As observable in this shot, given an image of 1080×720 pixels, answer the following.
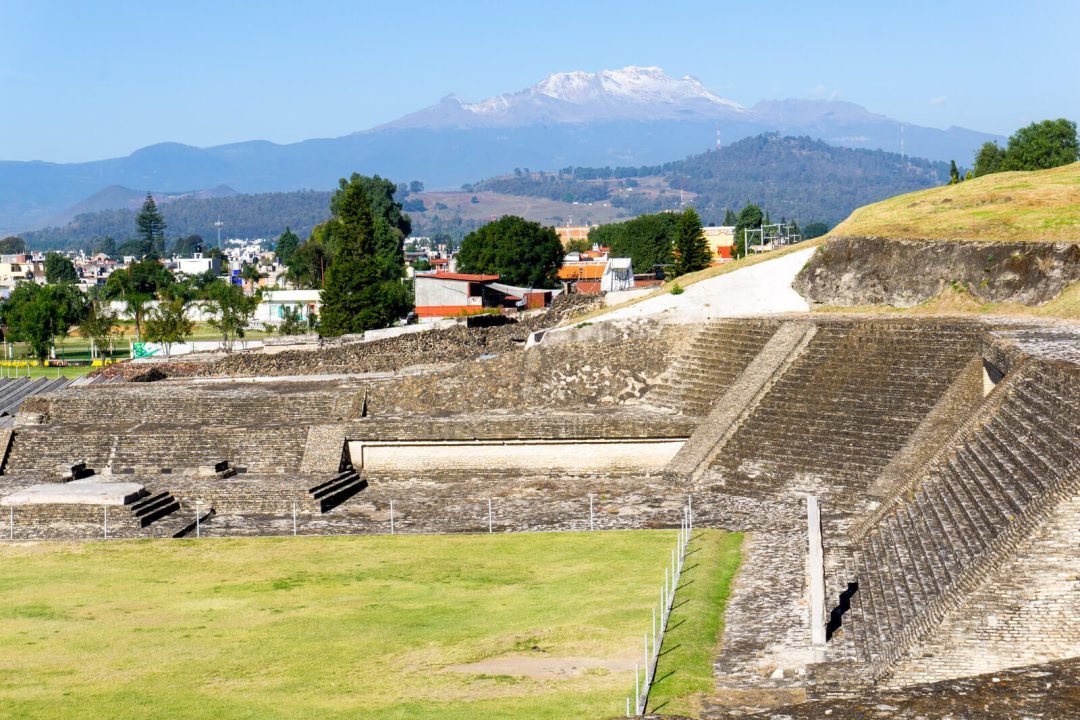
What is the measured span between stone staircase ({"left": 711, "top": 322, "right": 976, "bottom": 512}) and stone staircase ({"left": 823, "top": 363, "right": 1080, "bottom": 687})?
2.99 meters

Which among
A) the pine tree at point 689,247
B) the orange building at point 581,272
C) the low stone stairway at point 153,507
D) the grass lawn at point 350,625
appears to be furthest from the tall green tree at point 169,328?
the grass lawn at point 350,625

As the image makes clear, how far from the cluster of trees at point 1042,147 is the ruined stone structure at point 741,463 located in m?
39.5

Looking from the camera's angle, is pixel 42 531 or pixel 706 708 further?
pixel 42 531

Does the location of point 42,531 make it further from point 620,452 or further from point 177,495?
point 620,452

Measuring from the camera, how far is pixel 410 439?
27.6 meters

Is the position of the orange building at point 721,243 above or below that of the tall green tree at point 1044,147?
below

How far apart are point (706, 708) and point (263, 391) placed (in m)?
21.1

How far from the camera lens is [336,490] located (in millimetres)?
25641

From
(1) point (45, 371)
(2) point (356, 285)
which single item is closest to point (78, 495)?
(2) point (356, 285)

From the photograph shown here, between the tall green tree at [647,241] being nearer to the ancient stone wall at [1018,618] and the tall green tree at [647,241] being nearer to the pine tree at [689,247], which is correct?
the pine tree at [689,247]

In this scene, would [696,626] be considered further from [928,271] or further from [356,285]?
[356,285]

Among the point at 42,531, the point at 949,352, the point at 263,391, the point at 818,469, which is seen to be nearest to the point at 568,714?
the point at 818,469

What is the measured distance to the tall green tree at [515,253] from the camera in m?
78.4

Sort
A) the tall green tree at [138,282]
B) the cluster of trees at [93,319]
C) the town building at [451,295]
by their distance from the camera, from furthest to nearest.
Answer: the tall green tree at [138,282]
the cluster of trees at [93,319]
the town building at [451,295]
